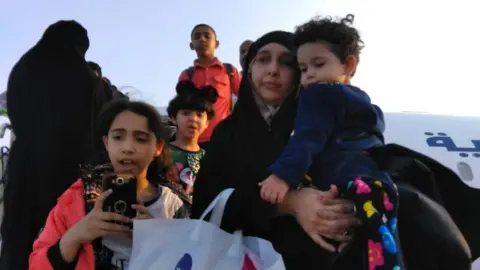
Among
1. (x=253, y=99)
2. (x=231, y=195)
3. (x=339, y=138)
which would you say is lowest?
(x=231, y=195)

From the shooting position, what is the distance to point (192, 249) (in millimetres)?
1672

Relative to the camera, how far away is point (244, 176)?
6.45 ft

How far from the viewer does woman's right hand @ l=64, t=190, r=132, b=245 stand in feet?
5.85

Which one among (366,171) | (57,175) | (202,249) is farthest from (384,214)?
(57,175)

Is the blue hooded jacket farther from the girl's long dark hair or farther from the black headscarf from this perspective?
the girl's long dark hair

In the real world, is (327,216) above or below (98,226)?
above

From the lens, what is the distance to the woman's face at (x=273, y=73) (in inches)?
80.3

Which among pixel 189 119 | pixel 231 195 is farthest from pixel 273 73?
pixel 189 119

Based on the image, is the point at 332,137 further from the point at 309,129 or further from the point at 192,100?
the point at 192,100

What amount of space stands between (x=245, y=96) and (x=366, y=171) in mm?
687

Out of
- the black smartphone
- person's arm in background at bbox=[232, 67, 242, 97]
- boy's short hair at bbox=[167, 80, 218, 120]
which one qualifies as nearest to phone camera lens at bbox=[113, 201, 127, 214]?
the black smartphone

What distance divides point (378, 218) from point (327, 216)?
0.19 metres

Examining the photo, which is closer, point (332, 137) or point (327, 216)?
point (327, 216)

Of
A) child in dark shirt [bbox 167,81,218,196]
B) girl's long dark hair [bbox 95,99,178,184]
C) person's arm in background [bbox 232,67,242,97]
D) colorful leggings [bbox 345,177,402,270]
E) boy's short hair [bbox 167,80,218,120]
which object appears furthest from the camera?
person's arm in background [bbox 232,67,242,97]
